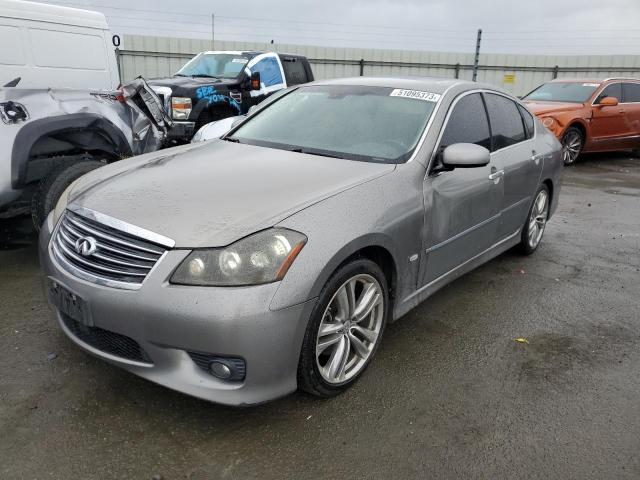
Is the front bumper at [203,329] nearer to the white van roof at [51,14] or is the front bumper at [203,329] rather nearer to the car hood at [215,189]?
the car hood at [215,189]

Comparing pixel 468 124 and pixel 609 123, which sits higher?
pixel 468 124

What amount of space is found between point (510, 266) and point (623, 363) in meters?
1.63

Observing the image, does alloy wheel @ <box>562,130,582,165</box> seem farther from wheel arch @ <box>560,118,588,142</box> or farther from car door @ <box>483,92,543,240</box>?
car door @ <box>483,92,543,240</box>

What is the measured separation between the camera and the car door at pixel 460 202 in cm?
309

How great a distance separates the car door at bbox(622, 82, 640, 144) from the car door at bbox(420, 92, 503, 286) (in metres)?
8.58

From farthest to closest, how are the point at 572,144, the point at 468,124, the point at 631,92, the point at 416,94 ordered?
the point at 631,92 < the point at 572,144 < the point at 468,124 < the point at 416,94

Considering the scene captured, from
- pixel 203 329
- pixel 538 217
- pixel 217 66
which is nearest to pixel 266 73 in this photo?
pixel 217 66

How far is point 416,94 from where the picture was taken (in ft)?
11.5

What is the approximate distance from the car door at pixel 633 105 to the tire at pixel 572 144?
1367 mm

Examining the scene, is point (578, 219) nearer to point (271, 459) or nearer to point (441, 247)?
point (441, 247)

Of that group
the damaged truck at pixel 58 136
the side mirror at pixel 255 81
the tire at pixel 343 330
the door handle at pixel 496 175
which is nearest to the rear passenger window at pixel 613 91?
the side mirror at pixel 255 81

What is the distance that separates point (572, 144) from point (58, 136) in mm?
9104

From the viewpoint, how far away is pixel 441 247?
10.5 ft

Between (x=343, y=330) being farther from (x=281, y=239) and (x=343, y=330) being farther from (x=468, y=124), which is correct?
(x=468, y=124)
